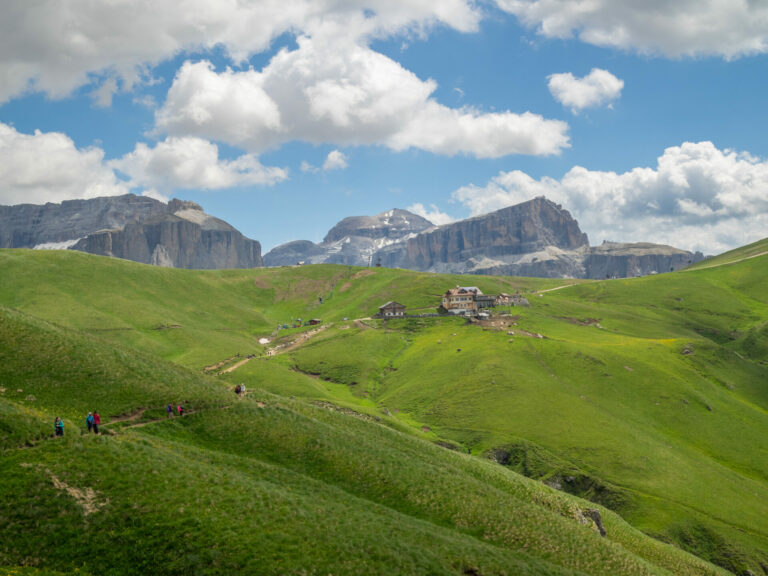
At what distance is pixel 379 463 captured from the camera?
48.8 m

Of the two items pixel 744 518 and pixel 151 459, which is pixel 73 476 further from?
pixel 744 518

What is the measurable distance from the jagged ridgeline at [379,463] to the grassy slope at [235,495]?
17 cm

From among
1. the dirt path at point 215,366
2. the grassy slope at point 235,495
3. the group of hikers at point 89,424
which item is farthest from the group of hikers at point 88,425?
the dirt path at point 215,366

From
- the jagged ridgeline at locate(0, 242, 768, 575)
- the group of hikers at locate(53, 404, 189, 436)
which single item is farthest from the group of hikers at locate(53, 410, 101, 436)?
the jagged ridgeline at locate(0, 242, 768, 575)

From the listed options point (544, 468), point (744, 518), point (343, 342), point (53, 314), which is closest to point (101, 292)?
point (53, 314)

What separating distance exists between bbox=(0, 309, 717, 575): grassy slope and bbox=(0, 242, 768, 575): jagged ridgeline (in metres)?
0.17

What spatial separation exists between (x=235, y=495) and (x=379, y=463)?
17688 mm

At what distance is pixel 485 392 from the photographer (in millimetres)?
115750

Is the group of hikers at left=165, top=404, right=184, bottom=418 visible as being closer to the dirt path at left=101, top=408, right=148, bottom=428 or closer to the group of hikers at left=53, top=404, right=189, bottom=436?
the group of hikers at left=53, top=404, right=189, bottom=436

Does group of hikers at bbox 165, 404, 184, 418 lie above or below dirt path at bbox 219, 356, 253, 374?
above

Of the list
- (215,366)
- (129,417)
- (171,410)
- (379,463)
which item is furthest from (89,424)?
(215,366)

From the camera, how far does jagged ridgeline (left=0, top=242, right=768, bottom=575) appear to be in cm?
2973

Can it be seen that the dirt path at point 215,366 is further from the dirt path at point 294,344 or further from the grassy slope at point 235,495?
the grassy slope at point 235,495

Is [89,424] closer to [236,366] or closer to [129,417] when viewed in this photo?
[129,417]
